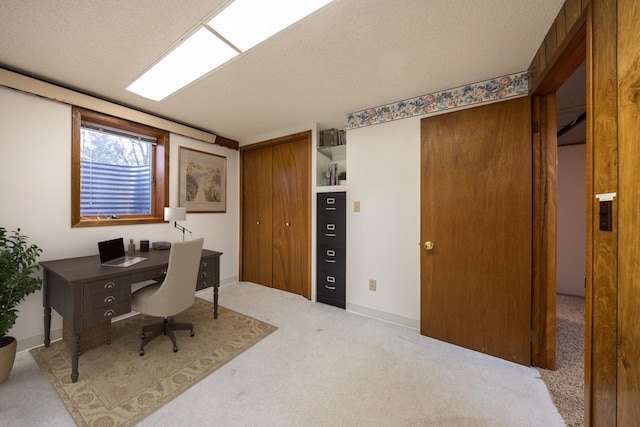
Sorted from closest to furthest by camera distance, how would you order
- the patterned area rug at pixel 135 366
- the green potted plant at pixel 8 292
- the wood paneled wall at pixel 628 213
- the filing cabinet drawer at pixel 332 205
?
1. the wood paneled wall at pixel 628 213
2. the patterned area rug at pixel 135 366
3. the green potted plant at pixel 8 292
4. the filing cabinet drawer at pixel 332 205

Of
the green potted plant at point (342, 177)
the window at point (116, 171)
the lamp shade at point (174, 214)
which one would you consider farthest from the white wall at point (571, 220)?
the window at point (116, 171)

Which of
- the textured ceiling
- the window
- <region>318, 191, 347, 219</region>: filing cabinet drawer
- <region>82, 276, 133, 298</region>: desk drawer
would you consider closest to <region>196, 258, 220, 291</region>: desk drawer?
<region>82, 276, 133, 298</region>: desk drawer

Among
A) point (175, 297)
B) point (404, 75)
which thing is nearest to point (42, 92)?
point (175, 297)

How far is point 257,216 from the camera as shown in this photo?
11.8 ft

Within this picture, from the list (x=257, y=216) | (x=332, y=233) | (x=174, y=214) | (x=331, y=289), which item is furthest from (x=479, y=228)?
(x=174, y=214)

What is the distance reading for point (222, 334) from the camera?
2.13 m

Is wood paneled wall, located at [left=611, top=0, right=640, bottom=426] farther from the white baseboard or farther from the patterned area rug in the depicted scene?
the patterned area rug

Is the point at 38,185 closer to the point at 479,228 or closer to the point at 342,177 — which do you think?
the point at 342,177

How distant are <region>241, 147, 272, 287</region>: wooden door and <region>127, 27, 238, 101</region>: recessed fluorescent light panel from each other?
151 centimetres

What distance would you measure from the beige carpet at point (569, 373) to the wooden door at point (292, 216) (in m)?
2.29

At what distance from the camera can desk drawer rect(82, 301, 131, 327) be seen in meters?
1.55

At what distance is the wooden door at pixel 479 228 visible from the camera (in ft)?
5.68

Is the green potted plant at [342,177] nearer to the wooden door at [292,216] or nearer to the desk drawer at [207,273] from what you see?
the wooden door at [292,216]

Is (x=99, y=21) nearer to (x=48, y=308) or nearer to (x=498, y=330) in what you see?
(x=48, y=308)
